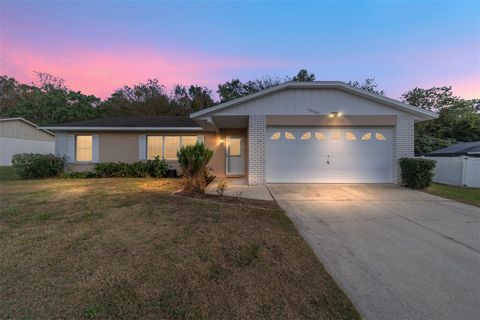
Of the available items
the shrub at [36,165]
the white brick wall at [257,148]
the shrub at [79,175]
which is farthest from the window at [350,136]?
the shrub at [36,165]

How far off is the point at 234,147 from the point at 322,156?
5.26 m

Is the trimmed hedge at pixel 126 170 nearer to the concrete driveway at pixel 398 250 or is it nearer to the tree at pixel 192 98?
the concrete driveway at pixel 398 250

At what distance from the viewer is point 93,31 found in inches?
422

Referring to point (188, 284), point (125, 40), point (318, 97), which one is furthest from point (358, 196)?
point (125, 40)

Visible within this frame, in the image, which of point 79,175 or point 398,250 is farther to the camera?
point 79,175

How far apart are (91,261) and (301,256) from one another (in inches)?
109

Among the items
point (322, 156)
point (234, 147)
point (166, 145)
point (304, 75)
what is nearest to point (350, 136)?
point (322, 156)

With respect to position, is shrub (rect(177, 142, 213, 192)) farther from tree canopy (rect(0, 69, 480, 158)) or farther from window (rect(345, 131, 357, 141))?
tree canopy (rect(0, 69, 480, 158))

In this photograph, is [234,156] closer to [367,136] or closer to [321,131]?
[321,131]

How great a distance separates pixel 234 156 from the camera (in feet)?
43.5

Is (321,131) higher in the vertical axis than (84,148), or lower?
higher

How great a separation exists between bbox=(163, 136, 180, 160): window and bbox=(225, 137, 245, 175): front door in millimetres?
2840

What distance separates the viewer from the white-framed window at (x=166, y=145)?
12.9 meters

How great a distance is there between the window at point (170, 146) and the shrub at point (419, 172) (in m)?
10.9
